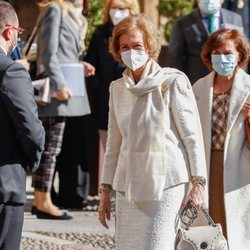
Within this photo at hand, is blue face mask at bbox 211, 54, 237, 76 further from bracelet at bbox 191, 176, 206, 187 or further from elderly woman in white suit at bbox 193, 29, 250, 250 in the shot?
bracelet at bbox 191, 176, 206, 187

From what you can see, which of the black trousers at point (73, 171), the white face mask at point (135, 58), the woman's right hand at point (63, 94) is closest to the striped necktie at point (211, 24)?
the woman's right hand at point (63, 94)

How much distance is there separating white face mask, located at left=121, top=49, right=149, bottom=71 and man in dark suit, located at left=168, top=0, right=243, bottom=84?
304 centimetres

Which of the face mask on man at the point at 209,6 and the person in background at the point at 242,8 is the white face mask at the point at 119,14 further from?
the person in background at the point at 242,8

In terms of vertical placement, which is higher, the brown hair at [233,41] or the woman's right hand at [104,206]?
the brown hair at [233,41]

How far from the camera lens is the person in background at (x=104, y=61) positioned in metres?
9.85

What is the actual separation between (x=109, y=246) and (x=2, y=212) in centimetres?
317

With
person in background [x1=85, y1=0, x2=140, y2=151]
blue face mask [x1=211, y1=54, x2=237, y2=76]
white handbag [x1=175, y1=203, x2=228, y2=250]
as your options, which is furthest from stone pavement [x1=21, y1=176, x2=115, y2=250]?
white handbag [x1=175, y1=203, x2=228, y2=250]

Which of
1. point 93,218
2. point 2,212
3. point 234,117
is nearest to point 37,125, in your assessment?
point 2,212

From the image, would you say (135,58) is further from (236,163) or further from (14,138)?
(236,163)

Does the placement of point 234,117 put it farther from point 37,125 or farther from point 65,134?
point 65,134

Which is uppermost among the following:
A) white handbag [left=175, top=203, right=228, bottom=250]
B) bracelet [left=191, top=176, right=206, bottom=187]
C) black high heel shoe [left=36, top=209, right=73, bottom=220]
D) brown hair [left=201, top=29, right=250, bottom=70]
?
brown hair [left=201, top=29, right=250, bottom=70]

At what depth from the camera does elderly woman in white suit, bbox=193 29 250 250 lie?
6.93 m

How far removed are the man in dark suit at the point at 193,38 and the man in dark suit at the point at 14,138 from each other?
3735 millimetres

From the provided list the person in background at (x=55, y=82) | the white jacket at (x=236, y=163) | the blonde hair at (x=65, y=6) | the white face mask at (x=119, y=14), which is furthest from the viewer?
the white face mask at (x=119, y=14)
